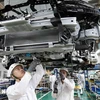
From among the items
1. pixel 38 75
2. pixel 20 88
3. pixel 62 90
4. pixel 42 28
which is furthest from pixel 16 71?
pixel 62 90

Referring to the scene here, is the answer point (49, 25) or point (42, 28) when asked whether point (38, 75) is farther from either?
point (49, 25)

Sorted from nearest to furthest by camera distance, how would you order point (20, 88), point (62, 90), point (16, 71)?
point (20, 88) < point (16, 71) < point (62, 90)

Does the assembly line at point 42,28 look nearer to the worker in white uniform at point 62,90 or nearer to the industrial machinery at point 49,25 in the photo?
the industrial machinery at point 49,25

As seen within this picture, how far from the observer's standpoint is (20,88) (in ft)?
8.14

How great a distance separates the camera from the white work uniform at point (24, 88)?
246 centimetres

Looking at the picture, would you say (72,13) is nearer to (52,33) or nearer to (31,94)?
(52,33)

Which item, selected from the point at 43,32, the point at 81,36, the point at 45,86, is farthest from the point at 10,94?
the point at 45,86

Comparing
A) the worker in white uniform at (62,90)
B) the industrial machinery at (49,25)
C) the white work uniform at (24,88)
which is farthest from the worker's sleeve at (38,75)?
the worker in white uniform at (62,90)

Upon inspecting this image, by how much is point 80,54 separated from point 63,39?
5.78ft

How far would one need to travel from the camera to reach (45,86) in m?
13.9

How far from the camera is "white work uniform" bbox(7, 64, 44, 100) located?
246cm

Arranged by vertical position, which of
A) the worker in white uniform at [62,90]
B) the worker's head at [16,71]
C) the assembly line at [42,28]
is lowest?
the worker in white uniform at [62,90]

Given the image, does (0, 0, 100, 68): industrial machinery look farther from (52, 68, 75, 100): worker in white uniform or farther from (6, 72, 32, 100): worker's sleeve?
(52, 68, 75, 100): worker in white uniform

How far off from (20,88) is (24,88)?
62 millimetres
